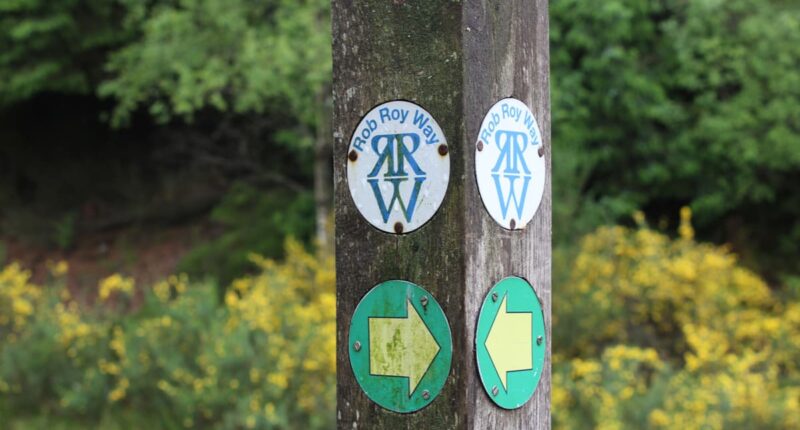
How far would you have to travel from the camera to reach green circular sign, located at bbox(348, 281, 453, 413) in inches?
64.2

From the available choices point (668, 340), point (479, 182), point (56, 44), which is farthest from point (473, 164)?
point (56, 44)

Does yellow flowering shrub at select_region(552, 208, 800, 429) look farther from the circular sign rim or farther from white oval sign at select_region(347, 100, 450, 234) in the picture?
white oval sign at select_region(347, 100, 450, 234)

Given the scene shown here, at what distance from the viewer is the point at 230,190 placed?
1113 cm

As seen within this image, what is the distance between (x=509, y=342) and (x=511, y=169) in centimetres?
32

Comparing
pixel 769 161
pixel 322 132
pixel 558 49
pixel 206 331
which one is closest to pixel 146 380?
pixel 206 331

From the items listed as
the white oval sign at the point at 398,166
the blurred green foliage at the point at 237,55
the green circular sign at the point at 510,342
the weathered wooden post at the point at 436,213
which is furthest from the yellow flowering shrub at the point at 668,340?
the white oval sign at the point at 398,166

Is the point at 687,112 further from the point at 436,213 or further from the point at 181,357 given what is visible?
the point at 436,213

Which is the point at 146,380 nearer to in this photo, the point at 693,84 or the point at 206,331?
the point at 206,331

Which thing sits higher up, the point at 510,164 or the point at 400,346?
the point at 510,164

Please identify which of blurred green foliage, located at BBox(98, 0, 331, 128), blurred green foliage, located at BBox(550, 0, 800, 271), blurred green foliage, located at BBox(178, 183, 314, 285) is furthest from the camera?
blurred green foliage, located at BBox(178, 183, 314, 285)

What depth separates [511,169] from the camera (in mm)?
1729

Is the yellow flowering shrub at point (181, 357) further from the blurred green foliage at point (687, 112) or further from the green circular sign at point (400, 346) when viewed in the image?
the green circular sign at point (400, 346)

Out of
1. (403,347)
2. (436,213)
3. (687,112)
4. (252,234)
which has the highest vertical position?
(687,112)

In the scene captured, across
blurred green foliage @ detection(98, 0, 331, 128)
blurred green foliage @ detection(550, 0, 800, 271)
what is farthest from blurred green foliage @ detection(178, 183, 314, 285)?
blurred green foliage @ detection(550, 0, 800, 271)
